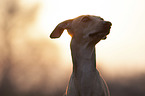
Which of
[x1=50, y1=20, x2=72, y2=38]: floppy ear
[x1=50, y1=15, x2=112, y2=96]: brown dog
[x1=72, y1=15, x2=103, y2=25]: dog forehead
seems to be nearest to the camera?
[x1=50, y1=15, x2=112, y2=96]: brown dog

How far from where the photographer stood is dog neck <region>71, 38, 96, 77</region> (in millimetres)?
4051

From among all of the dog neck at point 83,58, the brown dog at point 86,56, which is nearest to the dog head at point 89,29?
the brown dog at point 86,56

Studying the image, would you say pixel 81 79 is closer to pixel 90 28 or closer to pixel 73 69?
pixel 73 69

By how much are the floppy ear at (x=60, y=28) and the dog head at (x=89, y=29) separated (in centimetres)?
14

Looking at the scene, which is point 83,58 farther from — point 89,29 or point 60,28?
point 60,28

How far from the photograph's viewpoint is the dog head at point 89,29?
406cm

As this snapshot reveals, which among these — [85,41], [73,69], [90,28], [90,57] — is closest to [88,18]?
[90,28]

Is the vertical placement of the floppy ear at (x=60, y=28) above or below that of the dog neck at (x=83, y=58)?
above

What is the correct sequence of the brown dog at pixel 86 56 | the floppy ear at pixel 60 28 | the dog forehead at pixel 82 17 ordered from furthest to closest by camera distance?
the floppy ear at pixel 60 28, the dog forehead at pixel 82 17, the brown dog at pixel 86 56

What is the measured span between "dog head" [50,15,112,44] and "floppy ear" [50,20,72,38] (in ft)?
0.47

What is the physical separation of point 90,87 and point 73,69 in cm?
57

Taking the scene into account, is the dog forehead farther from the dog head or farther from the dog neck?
the dog neck

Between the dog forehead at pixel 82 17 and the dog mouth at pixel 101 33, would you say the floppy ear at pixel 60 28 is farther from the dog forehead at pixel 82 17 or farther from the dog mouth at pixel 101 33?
the dog mouth at pixel 101 33

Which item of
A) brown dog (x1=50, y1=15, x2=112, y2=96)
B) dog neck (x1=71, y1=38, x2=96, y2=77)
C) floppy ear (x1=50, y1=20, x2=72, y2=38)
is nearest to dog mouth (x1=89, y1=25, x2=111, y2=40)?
brown dog (x1=50, y1=15, x2=112, y2=96)
